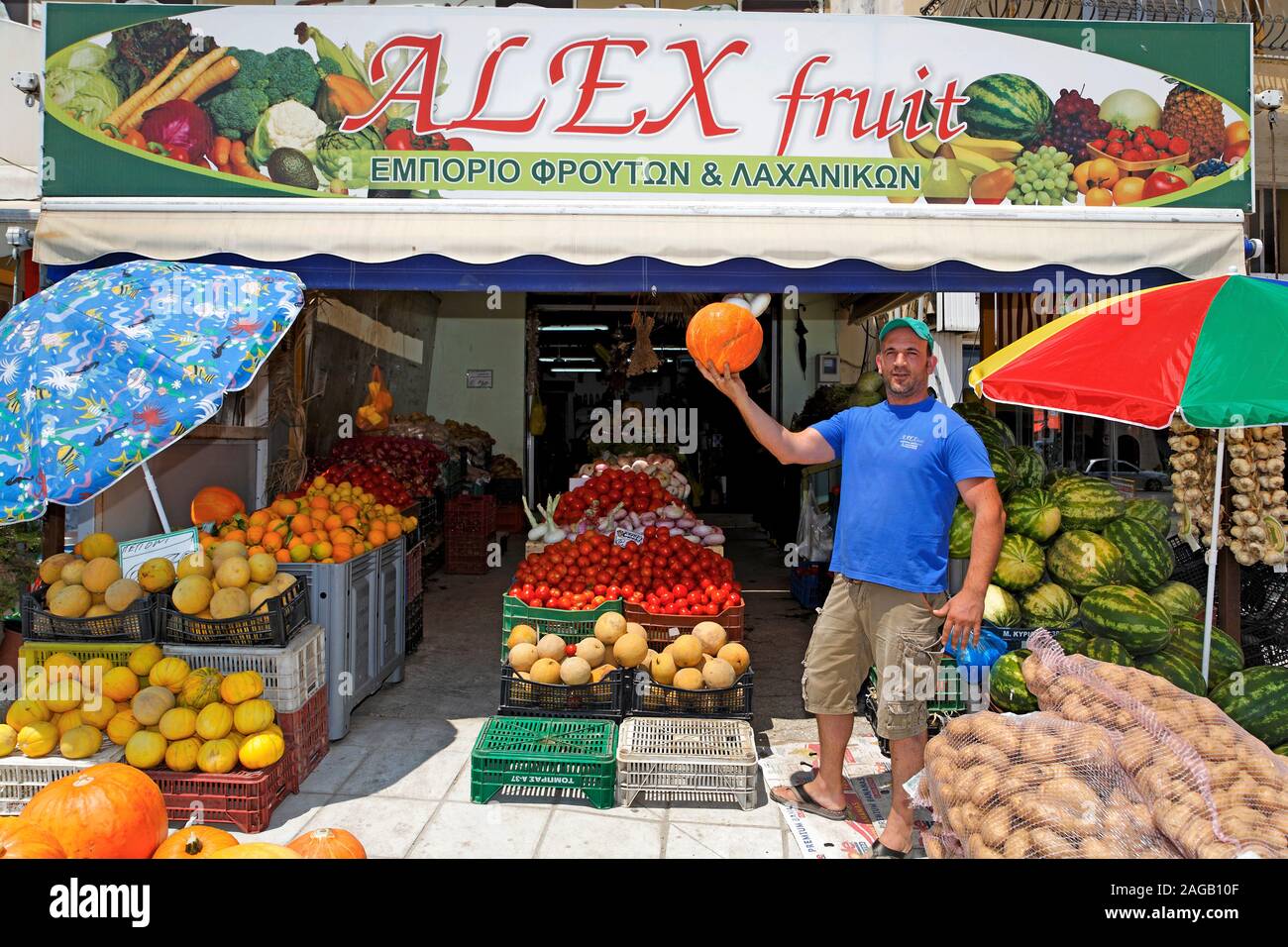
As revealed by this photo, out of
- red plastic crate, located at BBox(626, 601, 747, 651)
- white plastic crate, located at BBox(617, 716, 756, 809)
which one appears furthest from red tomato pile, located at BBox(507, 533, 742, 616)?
white plastic crate, located at BBox(617, 716, 756, 809)

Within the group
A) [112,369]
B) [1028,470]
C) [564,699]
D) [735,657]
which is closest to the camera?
[112,369]

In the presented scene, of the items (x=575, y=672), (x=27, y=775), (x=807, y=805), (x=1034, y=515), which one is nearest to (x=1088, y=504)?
(x=1034, y=515)

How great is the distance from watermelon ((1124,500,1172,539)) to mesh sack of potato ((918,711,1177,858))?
2.86m

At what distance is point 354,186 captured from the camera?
221 inches

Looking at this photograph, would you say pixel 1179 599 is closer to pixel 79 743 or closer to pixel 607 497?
pixel 607 497

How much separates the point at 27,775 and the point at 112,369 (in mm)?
1892

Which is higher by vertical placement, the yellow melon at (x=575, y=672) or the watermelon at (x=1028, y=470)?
the watermelon at (x=1028, y=470)

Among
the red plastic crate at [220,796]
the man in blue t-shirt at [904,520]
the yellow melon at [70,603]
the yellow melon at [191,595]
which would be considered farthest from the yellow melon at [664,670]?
the yellow melon at [70,603]

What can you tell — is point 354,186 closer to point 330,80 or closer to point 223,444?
point 330,80

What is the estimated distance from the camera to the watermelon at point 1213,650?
15.6 feet

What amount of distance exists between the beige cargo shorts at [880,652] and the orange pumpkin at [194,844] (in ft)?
8.26

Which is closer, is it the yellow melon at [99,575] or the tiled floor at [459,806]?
the tiled floor at [459,806]

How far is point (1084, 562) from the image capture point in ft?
16.4

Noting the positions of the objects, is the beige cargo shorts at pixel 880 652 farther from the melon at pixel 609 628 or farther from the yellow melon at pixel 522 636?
the yellow melon at pixel 522 636
